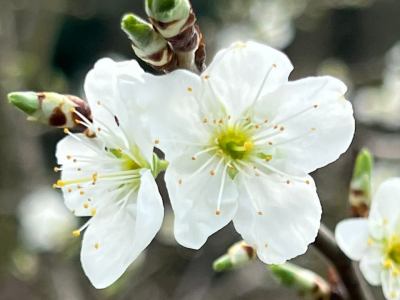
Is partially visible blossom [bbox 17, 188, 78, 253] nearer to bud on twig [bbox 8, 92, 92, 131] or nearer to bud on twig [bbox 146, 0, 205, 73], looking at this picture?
bud on twig [bbox 8, 92, 92, 131]

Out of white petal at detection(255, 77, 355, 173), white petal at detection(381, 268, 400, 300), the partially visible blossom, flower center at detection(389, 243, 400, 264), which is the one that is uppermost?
white petal at detection(255, 77, 355, 173)

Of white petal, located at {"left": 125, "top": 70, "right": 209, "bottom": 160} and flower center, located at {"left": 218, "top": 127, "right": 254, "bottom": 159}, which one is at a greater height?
white petal, located at {"left": 125, "top": 70, "right": 209, "bottom": 160}

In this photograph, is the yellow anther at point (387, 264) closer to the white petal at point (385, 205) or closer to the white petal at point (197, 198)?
the white petal at point (385, 205)

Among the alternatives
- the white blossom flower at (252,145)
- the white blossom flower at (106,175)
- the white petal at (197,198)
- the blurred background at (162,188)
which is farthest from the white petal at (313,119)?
the blurred background at (162,188)

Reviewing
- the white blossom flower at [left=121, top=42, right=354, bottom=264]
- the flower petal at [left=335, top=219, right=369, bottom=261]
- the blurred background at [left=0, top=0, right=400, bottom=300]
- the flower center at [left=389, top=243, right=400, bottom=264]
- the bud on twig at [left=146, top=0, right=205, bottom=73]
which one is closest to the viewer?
the bud on twig at [left=146, top=0, right=205, bottom=73]

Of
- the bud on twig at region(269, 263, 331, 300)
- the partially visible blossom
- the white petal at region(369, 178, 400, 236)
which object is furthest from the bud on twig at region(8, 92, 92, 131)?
the partially visible blossom

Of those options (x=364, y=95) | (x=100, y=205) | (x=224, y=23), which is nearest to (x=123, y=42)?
(x=224, y=23)

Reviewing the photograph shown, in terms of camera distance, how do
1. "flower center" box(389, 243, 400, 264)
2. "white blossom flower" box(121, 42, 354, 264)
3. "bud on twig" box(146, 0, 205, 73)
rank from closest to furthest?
1. "bud on twig" box(146, 0, 205, 73)
2. "white blossom flower" box(121, 42, 354, 264)
3. "flower center" box(389, 243, 400, 264)

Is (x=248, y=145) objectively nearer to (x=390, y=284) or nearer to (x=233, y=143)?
(x=233, y=143)
